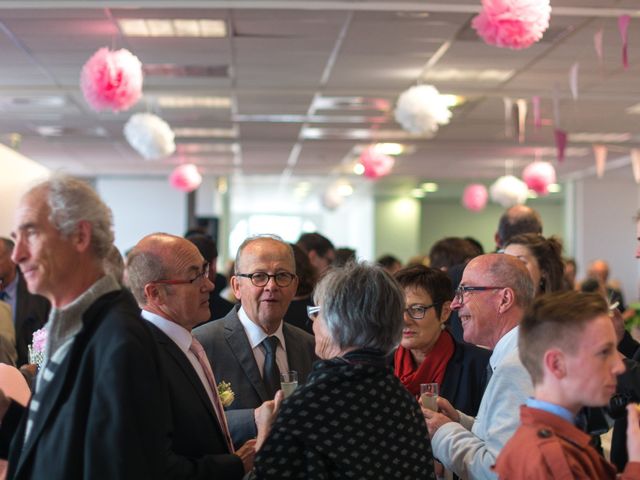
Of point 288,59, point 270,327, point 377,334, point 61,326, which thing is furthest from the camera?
point 288,59

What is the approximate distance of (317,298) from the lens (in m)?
2.53

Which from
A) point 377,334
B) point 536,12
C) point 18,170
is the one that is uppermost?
point 536,12

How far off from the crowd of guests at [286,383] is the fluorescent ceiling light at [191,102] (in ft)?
21.8

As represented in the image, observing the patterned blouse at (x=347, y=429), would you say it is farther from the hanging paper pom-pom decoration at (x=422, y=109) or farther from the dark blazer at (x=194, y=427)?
the hanging paper pom-pom decoration at (x=422, y=109)

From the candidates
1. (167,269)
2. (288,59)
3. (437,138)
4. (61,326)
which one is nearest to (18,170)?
(288,59)

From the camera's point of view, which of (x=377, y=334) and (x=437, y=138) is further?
(x=437, y=138)

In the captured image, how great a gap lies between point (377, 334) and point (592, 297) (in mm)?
558

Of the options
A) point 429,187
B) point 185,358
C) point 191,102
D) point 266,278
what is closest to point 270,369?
point 266,278

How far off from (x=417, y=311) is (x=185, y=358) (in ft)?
3.88

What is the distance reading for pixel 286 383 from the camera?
8.70 feet

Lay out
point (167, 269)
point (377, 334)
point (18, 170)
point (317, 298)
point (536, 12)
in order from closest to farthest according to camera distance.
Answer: point (377, 334)
point (317, 298)
point (167, 269)
point (536, 12)
point (18, 170)

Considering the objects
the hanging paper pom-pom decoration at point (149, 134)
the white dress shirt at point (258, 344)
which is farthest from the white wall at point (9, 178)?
the white dress shirt at point (258, 344)

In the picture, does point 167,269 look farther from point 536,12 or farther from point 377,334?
point 536,12

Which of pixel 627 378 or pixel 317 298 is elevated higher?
pixel 317 298
